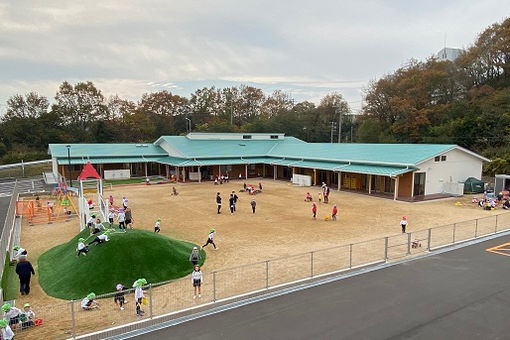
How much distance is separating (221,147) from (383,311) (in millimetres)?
39076

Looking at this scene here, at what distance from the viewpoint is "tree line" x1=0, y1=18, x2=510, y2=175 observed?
48.0 metres

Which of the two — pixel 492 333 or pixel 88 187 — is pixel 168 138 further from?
pixel 492 333

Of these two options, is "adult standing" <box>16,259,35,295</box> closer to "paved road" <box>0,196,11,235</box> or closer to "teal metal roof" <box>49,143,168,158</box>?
"paved road" <box>0,196,11,235</box>

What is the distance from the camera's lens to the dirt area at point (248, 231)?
10.7 m

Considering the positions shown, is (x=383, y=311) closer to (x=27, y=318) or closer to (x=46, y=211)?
(x=27, y=318)

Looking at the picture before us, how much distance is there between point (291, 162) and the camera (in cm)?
4172

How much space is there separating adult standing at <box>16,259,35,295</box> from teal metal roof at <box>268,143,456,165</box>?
90.8ft

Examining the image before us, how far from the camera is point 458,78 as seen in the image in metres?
55.1

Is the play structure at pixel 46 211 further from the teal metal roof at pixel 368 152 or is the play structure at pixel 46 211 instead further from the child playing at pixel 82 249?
the teal metal roof at pixel 368 152

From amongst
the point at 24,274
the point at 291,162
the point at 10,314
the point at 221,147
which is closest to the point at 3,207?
the point at 24,274

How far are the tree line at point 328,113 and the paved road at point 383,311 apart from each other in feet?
110

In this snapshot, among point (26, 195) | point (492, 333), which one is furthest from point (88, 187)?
point (492, 333)

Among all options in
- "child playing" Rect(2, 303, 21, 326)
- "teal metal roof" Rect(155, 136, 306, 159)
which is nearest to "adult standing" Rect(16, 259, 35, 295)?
"child playing" Rect(2, 303, 21, 326)

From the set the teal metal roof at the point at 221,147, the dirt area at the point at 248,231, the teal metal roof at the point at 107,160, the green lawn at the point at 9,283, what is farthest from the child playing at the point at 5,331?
the teal metal roof at the point at 107,160
